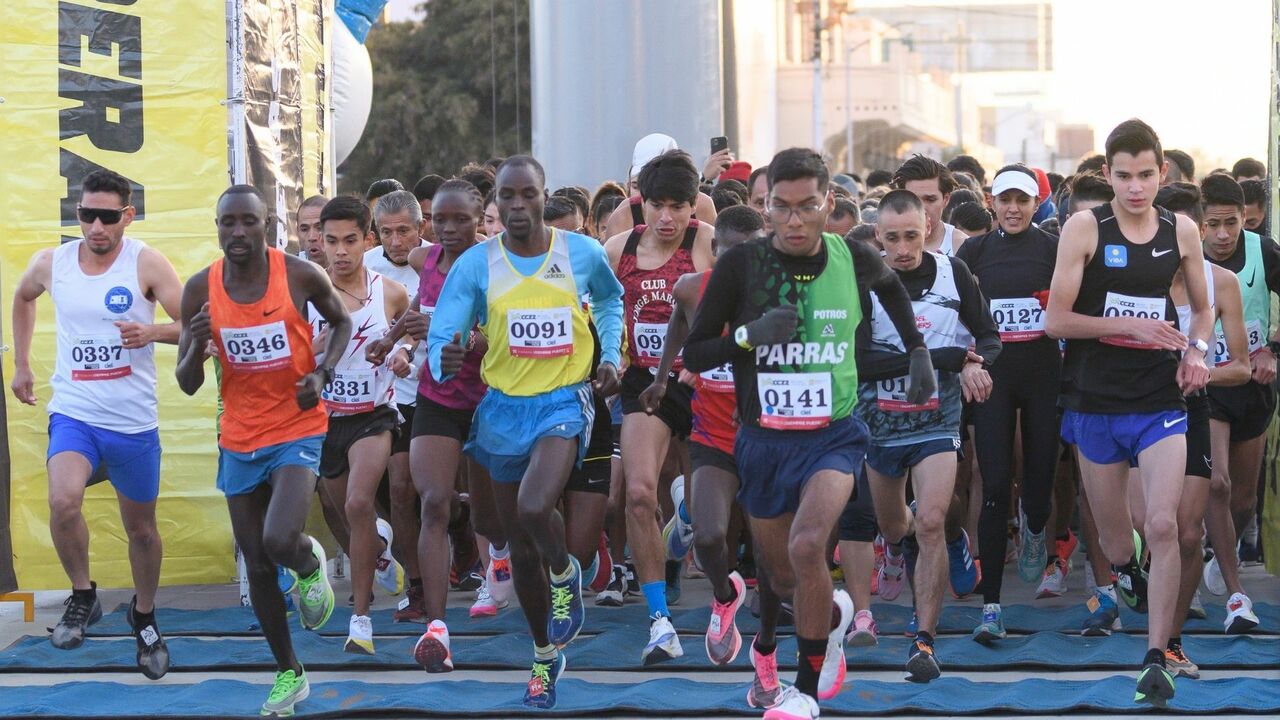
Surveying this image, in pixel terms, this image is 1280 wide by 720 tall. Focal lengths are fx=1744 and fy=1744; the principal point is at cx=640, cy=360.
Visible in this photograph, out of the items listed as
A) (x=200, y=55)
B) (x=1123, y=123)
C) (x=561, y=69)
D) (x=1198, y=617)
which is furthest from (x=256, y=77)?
(x=561, y=69)

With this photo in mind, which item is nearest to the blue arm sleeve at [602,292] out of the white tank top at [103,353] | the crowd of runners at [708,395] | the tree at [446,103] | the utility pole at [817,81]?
the crowd of runners at [708,395]

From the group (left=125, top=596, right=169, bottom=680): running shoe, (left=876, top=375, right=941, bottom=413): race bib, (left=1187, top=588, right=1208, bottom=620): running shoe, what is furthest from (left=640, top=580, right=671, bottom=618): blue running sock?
(left=1187, top=588, right=1208, bottom=620): running shoe

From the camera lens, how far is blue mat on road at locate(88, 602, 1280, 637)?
8.65 m

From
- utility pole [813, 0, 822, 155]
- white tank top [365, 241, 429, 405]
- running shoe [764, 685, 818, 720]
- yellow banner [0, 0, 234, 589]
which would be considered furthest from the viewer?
utility pole [813, 0, 822, 155]

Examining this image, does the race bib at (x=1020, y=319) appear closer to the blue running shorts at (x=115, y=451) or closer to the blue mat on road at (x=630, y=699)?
the blue mat on road at (x=630, y=699)

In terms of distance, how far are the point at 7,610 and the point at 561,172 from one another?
1029 centimetres

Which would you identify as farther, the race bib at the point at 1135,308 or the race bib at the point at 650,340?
the race bib at the point at 650,340

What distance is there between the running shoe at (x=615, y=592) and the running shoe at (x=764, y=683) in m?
2.78

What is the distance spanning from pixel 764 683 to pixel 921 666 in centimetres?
93

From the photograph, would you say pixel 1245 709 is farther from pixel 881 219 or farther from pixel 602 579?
pixel 602 579

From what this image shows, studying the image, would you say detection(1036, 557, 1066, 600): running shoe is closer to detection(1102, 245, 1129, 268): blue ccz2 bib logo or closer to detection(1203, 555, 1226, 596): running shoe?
detection(1203, 555, 1226, 596): running shoe

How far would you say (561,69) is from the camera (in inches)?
739

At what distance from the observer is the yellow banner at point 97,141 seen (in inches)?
392

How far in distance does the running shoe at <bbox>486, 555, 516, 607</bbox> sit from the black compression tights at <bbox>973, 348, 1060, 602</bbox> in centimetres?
242
